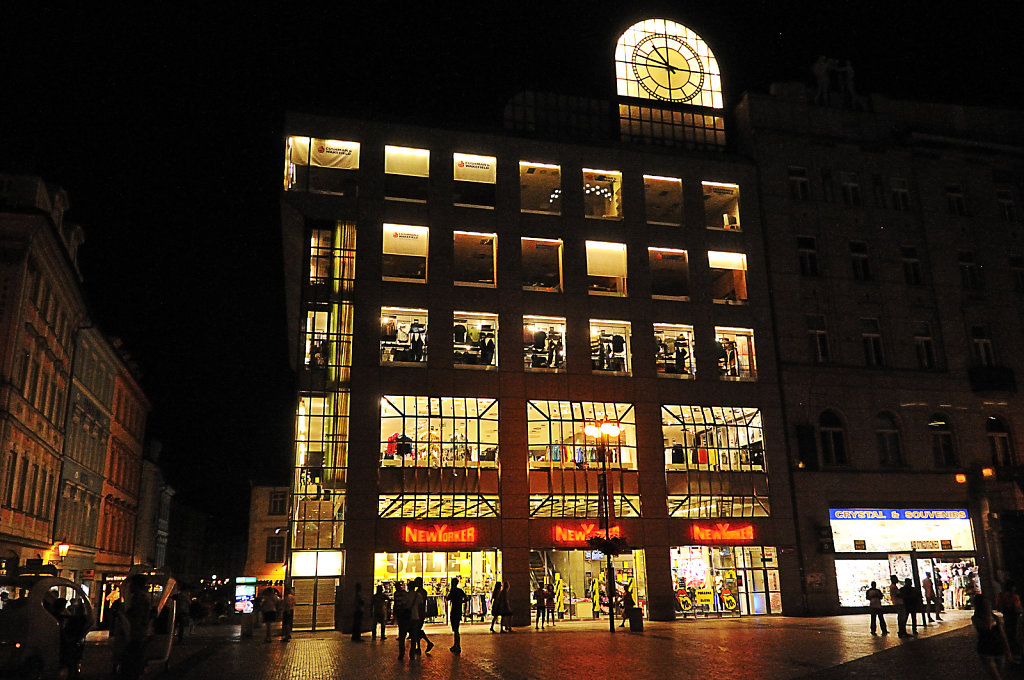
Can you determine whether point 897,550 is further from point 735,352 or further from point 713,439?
point 735,352

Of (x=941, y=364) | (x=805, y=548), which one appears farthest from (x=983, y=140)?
(x=805, y=548)

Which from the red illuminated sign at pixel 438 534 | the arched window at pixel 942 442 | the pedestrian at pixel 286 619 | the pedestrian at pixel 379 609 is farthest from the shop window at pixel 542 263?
the arched window at pixel 942 442

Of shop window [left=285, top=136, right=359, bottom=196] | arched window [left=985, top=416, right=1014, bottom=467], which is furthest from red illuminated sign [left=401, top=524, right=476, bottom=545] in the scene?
arched window [left=985, top=416, right=1014, bottom=467]

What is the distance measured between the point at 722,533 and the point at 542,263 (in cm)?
1386

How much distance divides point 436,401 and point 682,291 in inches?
500

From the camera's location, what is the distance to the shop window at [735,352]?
35875 millimetres

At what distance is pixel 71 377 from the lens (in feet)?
124

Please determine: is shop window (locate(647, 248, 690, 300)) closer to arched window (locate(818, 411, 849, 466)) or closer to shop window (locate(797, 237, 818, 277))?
shop window (locate(797, 237, 818, 277))

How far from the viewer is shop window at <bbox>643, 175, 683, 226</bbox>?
37594 millimetres

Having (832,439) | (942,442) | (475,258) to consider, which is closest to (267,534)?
(475,258)

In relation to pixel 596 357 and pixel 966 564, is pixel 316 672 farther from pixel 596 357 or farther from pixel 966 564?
pixel 966 564

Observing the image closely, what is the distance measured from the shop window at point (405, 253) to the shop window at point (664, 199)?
10939 mm

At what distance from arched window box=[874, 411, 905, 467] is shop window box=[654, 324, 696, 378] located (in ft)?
30.8

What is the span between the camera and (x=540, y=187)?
3634 centimetres
